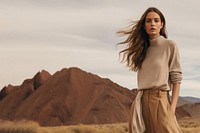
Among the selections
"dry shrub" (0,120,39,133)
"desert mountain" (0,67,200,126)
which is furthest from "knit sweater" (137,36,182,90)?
"desert mountain" (0,67,200,126)

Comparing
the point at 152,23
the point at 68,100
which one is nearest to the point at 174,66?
the point at 152,23

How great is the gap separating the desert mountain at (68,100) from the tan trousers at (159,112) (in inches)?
1673

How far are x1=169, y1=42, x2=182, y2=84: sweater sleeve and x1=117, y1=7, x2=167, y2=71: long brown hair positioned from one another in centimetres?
21

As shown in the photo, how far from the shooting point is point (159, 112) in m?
4.77

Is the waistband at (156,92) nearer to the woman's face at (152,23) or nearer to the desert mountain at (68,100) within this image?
the woman's face at (152,23)

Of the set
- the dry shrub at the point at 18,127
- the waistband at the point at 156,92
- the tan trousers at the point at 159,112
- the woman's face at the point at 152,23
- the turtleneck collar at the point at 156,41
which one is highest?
the woman's face at the point at 152,23

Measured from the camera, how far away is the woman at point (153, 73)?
4770 millimetres

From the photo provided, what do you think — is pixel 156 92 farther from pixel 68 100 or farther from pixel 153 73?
pixel 68 100

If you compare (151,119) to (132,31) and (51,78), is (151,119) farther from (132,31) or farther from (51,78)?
(51,78)

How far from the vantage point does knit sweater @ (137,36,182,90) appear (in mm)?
4816

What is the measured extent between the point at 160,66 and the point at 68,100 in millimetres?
46367

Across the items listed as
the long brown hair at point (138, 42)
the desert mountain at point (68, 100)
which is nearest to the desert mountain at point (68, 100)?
the desert mountain at point (68, 100)

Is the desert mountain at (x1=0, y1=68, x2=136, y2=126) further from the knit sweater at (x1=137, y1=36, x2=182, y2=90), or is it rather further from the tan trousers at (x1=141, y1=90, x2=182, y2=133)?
the tan trousers at (x1=141, y1=90, x2=182, y2=133)

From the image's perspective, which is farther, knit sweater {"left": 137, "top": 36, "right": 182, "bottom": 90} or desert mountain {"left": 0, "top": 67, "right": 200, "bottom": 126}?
desert mountain {"left": 0, "top": 67, "right": 200, "bottom": 126}
